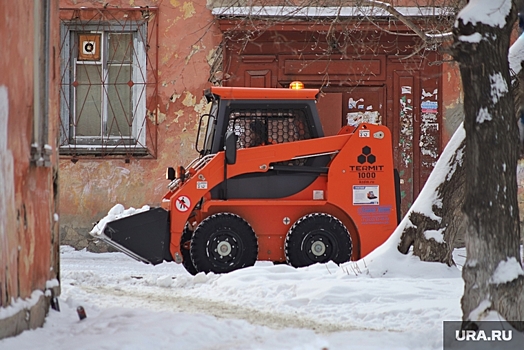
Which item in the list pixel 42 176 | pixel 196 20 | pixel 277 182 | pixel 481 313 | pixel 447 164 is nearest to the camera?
pixel 481 313

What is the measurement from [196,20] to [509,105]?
902 centimetres

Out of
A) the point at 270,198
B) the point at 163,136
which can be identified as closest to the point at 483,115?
the point at 270,198

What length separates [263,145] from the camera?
974 cm

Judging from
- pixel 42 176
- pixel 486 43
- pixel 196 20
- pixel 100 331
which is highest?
pixel 196 20

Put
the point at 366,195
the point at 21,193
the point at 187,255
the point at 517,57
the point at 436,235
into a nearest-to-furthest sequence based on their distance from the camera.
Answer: the point at 21,193, the point at 517,57, the point at 436,235, the point at 187,255, the point at 366,195

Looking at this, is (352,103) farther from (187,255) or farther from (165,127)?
(187,255)

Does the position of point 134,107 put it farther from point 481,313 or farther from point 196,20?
point 481,313

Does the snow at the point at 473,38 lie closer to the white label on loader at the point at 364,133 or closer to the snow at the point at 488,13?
the snow at the point at 488,13

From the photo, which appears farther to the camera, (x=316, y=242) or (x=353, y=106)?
(x=353, y=106)

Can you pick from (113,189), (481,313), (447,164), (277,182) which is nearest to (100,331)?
(481,313)

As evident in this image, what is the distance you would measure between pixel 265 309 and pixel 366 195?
321cm

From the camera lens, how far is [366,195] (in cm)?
953

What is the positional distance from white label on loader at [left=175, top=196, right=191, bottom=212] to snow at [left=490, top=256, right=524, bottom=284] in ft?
16.1

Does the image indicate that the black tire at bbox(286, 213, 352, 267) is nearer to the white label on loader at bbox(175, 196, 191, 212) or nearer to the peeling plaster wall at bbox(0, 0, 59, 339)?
the white label on loader at bbox(175, 196, 191, 212)
